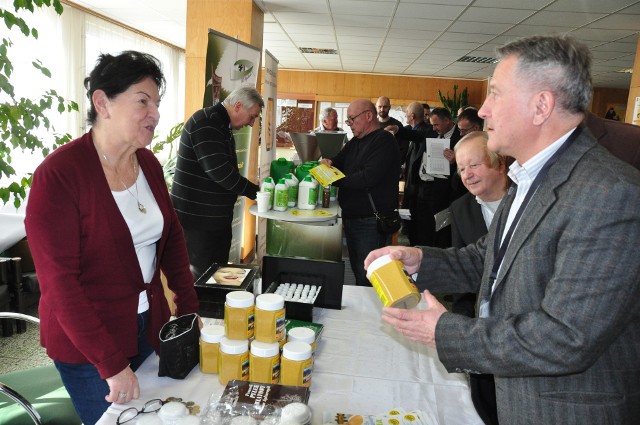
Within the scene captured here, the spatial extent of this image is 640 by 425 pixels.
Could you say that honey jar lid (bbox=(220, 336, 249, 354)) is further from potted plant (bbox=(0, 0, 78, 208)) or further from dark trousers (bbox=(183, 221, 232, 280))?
dark trousers (bbox=(183, 221, 232, 280))

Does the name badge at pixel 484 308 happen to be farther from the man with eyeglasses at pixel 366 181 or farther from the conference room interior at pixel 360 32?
the conference room interior at pixel 360 32

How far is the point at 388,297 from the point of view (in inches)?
44.7

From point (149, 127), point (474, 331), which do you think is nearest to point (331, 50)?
point (149, 127)

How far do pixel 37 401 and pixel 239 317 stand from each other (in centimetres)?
96

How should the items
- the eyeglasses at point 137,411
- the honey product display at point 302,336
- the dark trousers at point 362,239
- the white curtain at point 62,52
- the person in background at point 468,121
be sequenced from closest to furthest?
the eyeglasses at point 137,411, the honey product display at point 302,336, the dark trousers at point 362,239, the person in background at point 468,121, the white curtain at point 62,52

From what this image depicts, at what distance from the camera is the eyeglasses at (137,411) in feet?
3.57

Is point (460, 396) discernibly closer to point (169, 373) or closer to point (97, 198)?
point (169, 373)

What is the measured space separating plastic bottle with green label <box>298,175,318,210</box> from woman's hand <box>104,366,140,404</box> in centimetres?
252

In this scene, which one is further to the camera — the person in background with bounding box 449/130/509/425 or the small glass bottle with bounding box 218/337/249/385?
the person in background with bounding box 449/130/509/425

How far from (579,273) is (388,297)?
0.40 meters

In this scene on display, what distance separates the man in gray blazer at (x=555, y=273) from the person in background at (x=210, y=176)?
6.65ft

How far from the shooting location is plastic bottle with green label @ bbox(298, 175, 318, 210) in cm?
363

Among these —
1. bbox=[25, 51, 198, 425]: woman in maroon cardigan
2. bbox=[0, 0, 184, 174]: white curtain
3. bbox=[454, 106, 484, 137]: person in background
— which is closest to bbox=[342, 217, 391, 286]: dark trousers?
bbox=[454, 106, 484, 137]: person in background

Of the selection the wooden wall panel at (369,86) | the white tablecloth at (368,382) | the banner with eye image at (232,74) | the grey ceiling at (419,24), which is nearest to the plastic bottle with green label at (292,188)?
the banner with eye image at (232,74)
